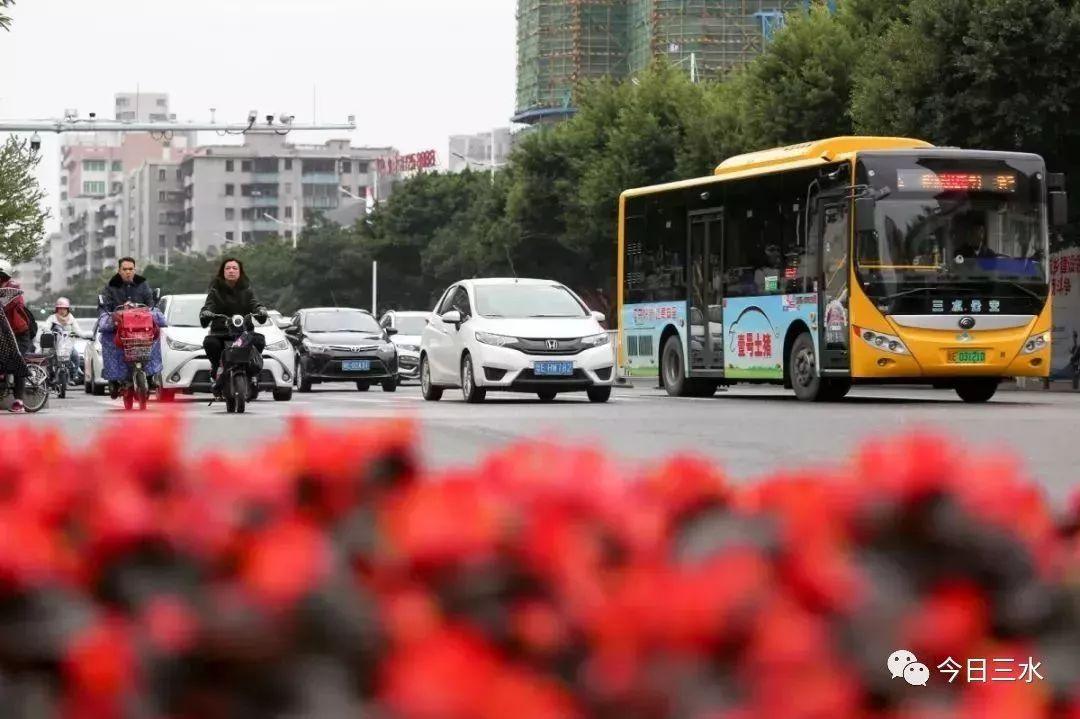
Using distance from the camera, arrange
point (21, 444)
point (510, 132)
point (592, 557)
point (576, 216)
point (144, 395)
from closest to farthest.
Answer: point (592, 557), point (21, 444), point (144, 395), point (576, 216), point (510, 132)

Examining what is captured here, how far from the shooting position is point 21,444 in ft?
8.14

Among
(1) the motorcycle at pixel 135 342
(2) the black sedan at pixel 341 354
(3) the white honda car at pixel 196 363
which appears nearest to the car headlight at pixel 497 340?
(3) the white honda car at pixel 196 363

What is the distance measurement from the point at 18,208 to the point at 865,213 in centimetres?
2705

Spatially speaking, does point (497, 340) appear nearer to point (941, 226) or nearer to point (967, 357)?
point (941, 226)

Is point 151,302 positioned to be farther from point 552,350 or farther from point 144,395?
point 552,350

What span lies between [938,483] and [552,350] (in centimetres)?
2210

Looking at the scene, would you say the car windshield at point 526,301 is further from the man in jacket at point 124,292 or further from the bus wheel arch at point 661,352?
the man in jacket at point 124,292

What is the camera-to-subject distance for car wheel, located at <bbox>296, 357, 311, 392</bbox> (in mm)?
34594

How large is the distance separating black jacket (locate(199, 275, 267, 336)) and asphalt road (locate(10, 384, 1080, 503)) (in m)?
0.96

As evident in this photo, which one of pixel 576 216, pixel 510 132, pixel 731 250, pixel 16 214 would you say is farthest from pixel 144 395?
pixel 510 132

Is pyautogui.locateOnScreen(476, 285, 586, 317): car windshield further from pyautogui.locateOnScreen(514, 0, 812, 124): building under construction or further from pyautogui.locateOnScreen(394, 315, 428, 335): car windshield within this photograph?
pyautogui.locateOnScreen(514, 0, 812, 124): building under construction

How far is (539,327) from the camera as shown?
2428 centimetres

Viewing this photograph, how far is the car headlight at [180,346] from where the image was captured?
87.6 feet

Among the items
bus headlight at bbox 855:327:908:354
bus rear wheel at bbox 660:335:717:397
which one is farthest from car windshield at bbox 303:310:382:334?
bus headlight at bbox 855:327:908:354
